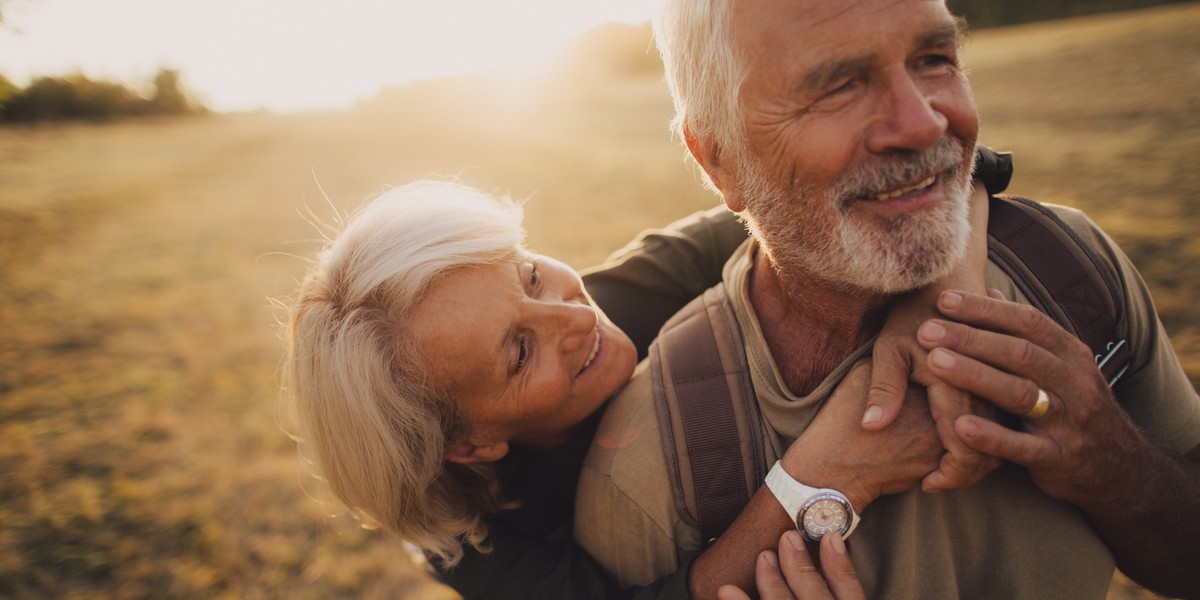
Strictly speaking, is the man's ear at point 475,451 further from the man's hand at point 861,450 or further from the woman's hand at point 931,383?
the woman's hand at point 931,383

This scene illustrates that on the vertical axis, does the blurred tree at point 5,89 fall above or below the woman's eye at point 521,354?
above

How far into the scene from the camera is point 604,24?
159ft

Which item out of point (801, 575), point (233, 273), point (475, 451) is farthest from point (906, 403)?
point (233, 273)

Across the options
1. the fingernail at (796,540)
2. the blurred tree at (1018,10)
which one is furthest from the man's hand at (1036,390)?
the blurred tree at (1018,10)

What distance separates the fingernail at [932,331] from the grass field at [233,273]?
7.86ft

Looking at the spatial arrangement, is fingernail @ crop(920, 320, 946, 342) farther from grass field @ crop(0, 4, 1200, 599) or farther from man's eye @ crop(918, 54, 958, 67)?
grass field @ crop(0, 4, 1200, 599)

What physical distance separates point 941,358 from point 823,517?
0.51 meters

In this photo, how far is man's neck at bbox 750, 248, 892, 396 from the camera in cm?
196

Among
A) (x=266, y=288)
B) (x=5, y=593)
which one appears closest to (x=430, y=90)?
(x=266, y=288)

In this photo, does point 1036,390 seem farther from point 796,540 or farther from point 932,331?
Result: point 796,540

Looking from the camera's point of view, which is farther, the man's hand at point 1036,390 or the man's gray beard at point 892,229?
the man's gray beard at point 892,229

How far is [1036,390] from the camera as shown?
4.63 ft

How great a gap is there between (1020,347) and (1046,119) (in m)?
11.7

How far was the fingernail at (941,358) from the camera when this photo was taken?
4.67 ft
